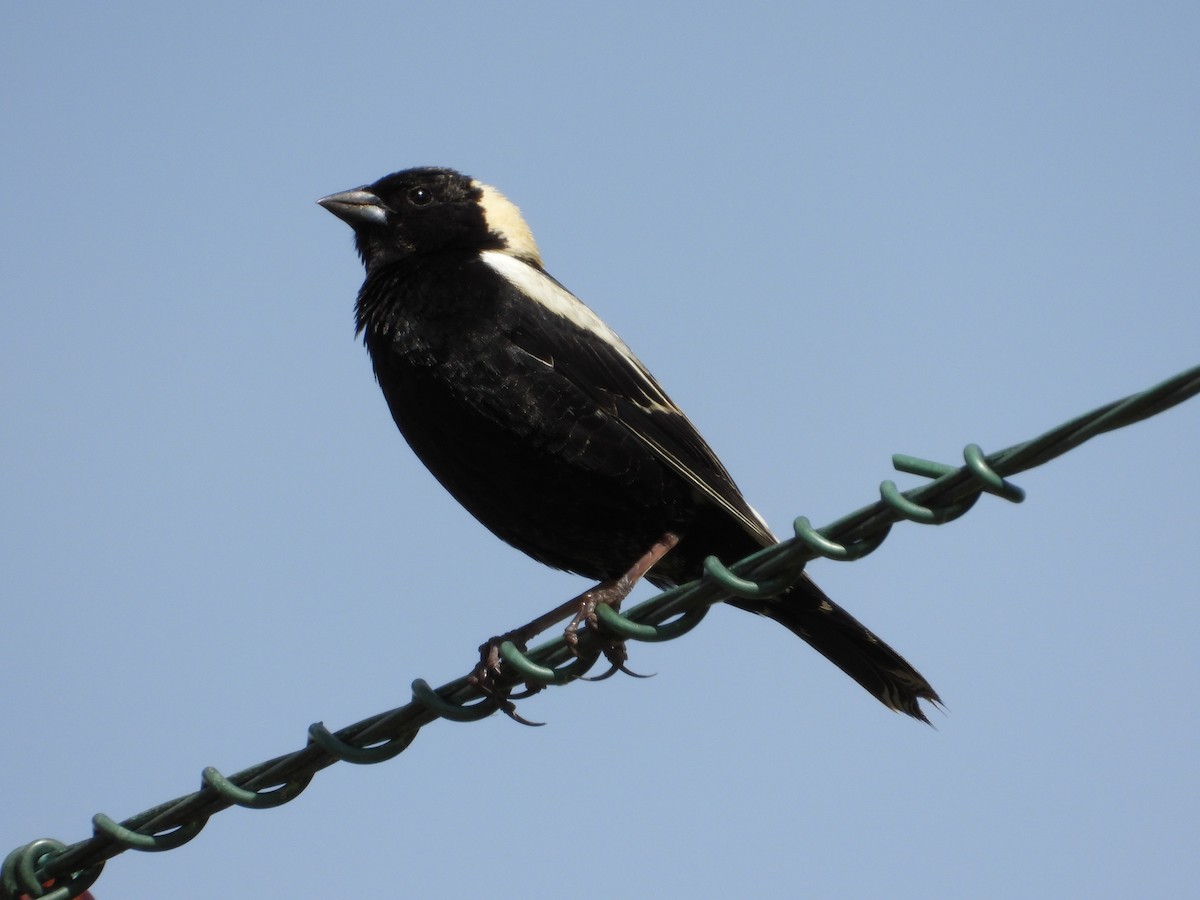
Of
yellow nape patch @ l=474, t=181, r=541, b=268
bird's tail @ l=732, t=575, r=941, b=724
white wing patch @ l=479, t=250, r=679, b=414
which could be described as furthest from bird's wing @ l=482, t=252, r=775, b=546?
yellow nape patch @ l=474, t=181, r=541, b=268

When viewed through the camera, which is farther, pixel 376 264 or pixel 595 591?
pixel 376 264

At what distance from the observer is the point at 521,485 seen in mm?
4449

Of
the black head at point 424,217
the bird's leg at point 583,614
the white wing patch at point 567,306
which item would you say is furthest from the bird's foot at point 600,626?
the black head at point 424,217

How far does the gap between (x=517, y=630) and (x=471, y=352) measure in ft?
2.92

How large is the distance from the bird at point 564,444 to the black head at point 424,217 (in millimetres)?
584

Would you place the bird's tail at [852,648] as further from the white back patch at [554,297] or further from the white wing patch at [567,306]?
the white back patch at [554,297]

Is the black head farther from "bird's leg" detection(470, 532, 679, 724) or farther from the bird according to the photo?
"bird's leg" detection(470, 532, 679, 724)

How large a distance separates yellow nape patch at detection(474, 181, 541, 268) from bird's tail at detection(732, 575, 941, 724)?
193cm

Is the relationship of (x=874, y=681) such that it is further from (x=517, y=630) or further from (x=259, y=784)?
(x=259, y=784)

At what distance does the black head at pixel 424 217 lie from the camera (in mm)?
5469

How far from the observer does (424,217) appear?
560cm

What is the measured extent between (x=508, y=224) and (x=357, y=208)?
0.63 meters

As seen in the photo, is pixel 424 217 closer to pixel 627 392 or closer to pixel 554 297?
pixel 554 297

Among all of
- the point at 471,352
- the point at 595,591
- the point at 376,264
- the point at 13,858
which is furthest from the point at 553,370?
the point at 13,858
